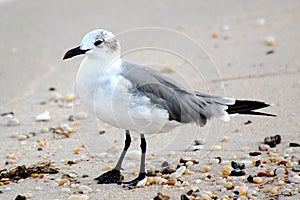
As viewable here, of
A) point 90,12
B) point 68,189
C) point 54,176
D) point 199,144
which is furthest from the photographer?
point 90,12

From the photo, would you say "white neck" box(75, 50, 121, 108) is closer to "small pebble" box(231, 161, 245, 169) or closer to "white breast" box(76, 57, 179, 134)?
"white breast" box(76, 57, 179, 134)

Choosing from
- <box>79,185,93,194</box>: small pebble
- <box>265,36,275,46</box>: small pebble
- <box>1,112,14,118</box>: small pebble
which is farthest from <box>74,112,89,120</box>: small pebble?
<box>265,36,275,46</box>: small pebble

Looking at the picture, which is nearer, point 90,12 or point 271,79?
point 271,79

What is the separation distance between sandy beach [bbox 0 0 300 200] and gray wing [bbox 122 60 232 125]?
38 centimetres

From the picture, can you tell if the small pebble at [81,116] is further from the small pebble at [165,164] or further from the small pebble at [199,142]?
the small pebble at [165,164]

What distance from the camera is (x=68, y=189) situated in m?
4.10

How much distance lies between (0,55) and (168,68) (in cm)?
233

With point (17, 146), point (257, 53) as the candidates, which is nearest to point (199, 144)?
point (17, 146)

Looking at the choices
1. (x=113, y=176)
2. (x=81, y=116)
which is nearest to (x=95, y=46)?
(x=113, y=176)

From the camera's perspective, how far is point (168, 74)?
6496 mm

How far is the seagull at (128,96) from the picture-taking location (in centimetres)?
406

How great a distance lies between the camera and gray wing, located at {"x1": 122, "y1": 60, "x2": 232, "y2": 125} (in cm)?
418

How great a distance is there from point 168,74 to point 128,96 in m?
2.47

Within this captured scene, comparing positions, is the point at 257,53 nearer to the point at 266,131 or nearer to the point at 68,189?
the point at 266,131
